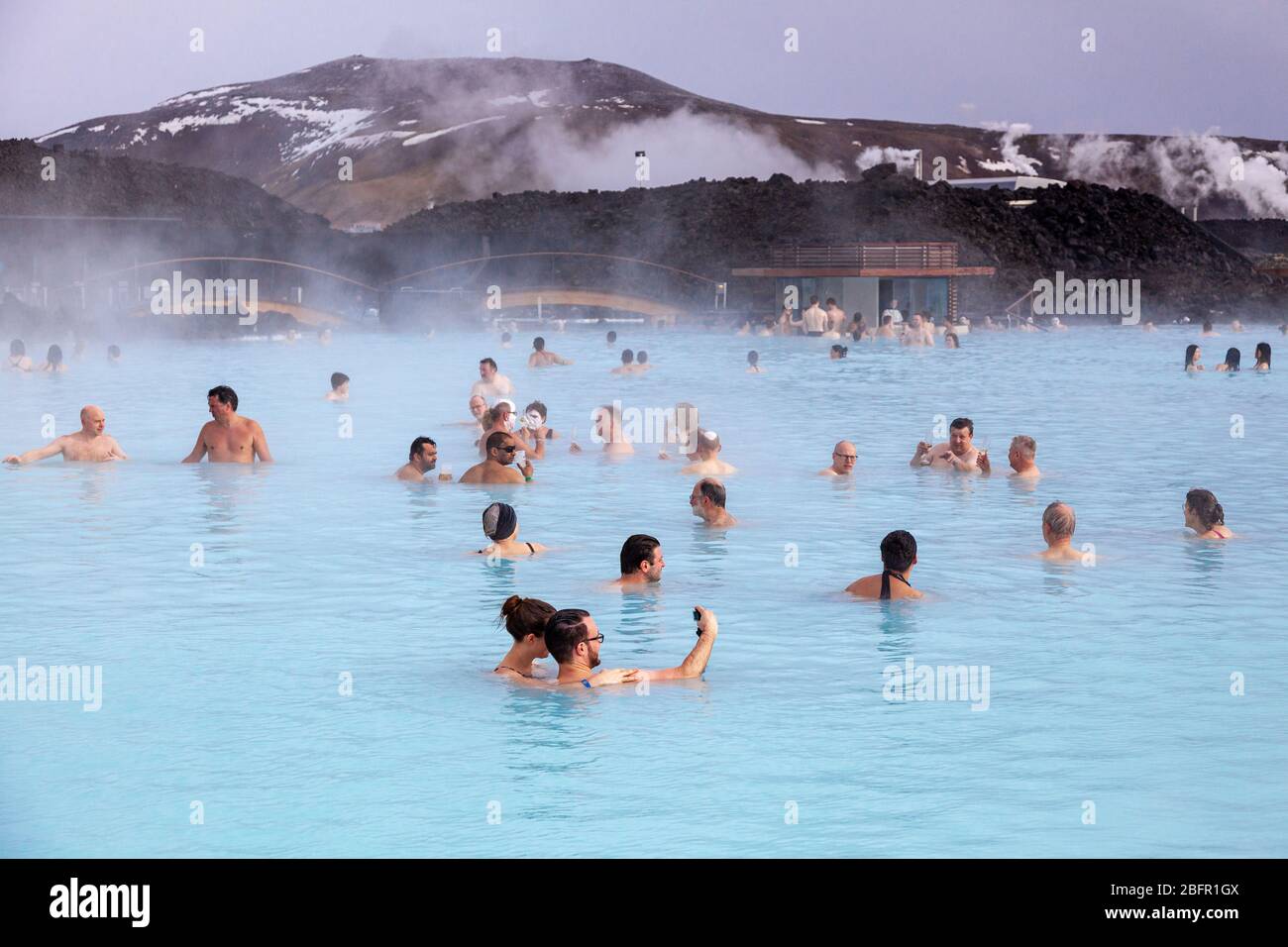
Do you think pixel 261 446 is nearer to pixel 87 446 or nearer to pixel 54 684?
pixel 87 446

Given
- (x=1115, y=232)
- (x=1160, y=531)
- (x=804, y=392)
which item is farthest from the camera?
(x=1115, y=232)

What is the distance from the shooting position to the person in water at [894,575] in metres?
9.23

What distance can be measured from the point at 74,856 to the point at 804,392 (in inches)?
746

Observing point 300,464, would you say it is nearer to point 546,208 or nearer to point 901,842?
point 901,842

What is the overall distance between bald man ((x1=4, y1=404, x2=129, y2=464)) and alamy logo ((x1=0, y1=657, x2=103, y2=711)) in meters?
6.51

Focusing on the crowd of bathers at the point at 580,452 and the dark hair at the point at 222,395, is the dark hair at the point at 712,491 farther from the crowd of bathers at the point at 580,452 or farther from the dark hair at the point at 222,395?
the dark hair at the point at 222,395

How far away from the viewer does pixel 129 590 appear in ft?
33.8

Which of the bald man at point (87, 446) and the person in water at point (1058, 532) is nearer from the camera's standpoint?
the person in water at point (1058, 532)

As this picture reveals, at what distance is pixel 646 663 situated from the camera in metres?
8.45

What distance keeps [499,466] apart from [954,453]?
4.19 m

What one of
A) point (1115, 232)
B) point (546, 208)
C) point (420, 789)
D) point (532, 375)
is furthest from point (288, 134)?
point (420, 789)
